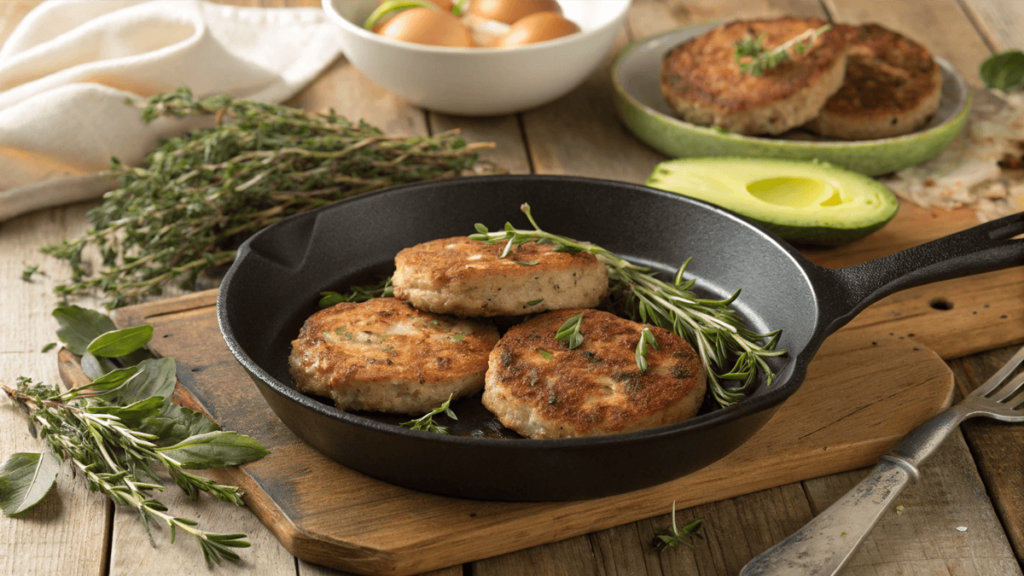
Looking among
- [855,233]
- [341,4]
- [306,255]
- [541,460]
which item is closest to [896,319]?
[855,233]

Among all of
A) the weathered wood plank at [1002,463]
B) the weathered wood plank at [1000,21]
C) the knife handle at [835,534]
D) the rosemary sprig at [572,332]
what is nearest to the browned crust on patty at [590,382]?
the rosemary sprig at [572,332]

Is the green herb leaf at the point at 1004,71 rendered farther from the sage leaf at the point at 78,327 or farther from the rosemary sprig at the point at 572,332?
the sage leaf at the point at 78,327

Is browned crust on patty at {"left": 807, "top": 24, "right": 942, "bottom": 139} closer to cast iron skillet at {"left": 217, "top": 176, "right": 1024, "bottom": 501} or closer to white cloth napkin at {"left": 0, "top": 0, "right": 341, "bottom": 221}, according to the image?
cast iron skillet at {"left": 217, "top": 176, "right": 1024, "bottom": 501}

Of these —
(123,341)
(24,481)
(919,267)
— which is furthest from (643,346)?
(24,481)

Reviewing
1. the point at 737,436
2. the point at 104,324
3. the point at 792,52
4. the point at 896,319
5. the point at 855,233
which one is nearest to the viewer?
the point at 737,436

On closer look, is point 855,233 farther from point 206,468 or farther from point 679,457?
point 206,468

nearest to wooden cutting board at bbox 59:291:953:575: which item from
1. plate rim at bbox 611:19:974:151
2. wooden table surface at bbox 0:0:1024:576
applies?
wooden table surface at bbox 0:0:1024:576
